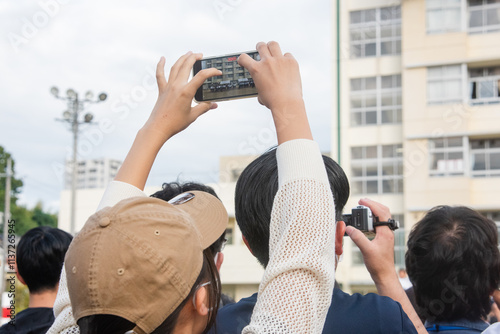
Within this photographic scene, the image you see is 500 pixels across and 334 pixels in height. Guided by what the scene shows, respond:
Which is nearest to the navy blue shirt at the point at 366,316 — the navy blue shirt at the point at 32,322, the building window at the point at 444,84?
the navy blue shirt at the point at 32,322

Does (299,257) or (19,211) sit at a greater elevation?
(299,257)

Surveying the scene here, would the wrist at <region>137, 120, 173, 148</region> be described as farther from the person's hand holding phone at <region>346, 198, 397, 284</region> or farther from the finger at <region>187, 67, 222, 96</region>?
the person's hand holding phone at <region>346, 198, 397, 284</region>

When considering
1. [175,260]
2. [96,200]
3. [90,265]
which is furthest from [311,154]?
[96,200]

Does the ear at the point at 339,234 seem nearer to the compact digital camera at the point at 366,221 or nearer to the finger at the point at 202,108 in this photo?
the compact digital camera at the point at 366,221

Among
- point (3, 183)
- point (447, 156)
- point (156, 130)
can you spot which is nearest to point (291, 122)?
point (156, 130)

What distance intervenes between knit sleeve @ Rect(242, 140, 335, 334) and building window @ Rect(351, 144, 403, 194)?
18.5 meters

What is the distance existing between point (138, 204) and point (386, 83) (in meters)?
19.5

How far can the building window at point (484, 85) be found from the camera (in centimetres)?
1827

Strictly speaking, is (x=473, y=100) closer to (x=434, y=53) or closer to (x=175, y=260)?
(x=434, y=53)

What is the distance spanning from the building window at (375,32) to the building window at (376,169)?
130 inches

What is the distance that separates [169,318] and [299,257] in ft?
0.85

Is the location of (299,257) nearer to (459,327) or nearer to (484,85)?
(459,327)

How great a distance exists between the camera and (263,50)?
115 cm

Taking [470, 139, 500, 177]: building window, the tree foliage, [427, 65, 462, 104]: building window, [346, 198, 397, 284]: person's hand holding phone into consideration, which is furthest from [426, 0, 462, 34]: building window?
the tree foliage
